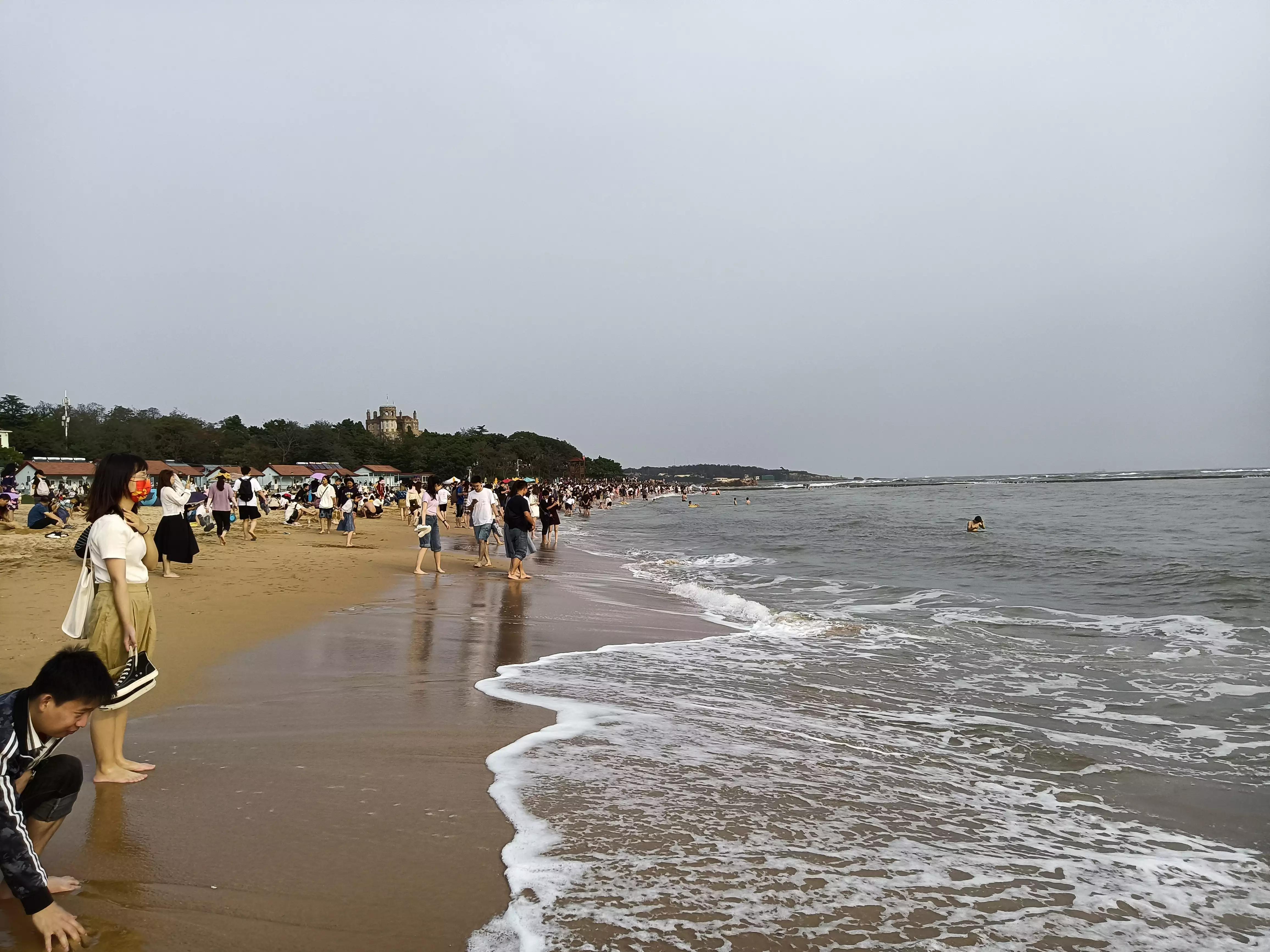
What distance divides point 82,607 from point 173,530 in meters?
6.91

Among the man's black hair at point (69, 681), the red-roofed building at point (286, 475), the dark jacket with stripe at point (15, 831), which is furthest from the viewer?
the red-roofed building at point (286, 475)

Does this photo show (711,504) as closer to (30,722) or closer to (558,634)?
(558,634)

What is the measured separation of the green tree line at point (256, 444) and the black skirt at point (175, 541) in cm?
6686

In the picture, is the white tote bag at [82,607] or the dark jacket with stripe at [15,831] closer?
the dark jacket with stripe at [15,831]

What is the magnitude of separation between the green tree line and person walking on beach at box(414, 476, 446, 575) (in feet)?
215

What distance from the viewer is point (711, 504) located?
7931 centimetres

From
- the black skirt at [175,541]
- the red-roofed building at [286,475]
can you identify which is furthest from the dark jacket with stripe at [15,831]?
the red-roofed building at [286,475]

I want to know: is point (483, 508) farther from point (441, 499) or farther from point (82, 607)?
point (82, 607)

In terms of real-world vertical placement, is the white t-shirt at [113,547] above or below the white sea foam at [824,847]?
above

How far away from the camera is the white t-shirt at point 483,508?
1501cm

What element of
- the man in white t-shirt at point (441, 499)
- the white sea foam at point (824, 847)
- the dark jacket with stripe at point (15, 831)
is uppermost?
the man in white t-shirt at point (441, 499)

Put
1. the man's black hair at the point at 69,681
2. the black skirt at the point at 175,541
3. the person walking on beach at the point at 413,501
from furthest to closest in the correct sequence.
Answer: the person walking on beach at the point at 413,501
the black skirt at the point at 175,541
the man's black hair at the point at 69,681

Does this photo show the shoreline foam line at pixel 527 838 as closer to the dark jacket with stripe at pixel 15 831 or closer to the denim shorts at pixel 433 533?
the dark jacket with stripe at pixel 15 831

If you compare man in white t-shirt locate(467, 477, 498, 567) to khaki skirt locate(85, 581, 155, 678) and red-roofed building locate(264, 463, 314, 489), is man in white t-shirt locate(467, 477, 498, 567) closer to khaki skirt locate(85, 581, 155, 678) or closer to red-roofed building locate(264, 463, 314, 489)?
khaki skirt locate(85, 581, 155, 678)
